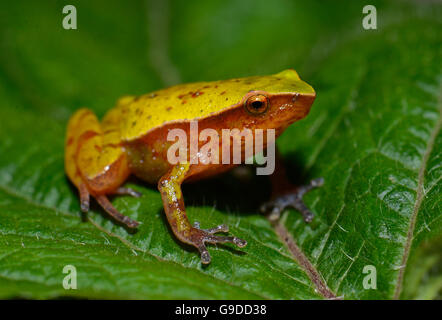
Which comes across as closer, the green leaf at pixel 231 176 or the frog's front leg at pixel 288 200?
the green leaf at pixel 231 176

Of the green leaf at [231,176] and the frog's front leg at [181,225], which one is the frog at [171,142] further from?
the green leaf at [231,176]

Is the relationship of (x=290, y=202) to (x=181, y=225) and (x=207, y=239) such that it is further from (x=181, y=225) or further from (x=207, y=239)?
(x=181, y=225)

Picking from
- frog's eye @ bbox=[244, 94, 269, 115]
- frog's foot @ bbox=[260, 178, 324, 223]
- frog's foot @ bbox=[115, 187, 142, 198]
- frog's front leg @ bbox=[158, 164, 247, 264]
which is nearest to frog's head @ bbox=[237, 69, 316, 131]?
frog's eye @ bbox=[244, 94, 269, 115]

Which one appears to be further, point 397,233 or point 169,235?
point 169,235

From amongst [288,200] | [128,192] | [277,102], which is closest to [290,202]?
[288,200]

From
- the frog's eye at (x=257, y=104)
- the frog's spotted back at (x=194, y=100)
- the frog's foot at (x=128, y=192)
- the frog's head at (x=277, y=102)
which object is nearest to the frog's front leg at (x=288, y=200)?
the frog's head at (x=277, y=102)

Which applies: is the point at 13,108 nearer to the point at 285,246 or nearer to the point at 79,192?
the point at 79,192

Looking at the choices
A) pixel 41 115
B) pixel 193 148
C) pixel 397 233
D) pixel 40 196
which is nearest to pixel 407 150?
pixel 397 233
